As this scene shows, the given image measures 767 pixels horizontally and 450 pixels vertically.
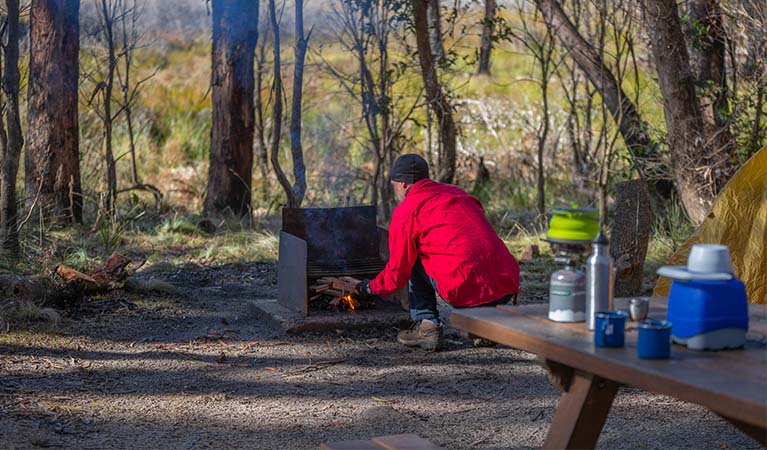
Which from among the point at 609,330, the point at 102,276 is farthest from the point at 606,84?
the point at 609,330

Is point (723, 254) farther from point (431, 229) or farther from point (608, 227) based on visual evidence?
point (608, 227)

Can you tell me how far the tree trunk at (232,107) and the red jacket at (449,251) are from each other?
517 centimetres

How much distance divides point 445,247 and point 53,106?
5.75 metres

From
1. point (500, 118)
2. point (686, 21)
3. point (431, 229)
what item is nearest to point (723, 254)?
point (431, 229)

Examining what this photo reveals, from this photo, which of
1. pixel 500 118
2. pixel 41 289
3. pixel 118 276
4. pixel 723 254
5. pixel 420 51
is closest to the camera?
pixel 723 254

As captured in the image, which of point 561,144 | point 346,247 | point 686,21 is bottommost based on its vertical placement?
point 346,247

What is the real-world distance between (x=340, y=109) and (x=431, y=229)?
10.6 metres

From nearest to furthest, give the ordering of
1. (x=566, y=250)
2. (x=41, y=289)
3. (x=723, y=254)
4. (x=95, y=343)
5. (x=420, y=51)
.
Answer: (x=723, y=254) → (x=566, y=250) → (x=95, y=343) → (x=41, y=289) → (x=420, y=51)

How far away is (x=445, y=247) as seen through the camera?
5.52 m

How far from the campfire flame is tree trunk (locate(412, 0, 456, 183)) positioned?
3718 millimetres

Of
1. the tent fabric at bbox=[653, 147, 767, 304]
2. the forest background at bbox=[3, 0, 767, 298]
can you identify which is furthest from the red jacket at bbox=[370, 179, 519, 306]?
the forest background at bbox=[3, 0, 767, 298]

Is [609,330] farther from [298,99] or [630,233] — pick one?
[298,99]

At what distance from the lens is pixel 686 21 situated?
29.7ft

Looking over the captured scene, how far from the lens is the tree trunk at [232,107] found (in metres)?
10.4
